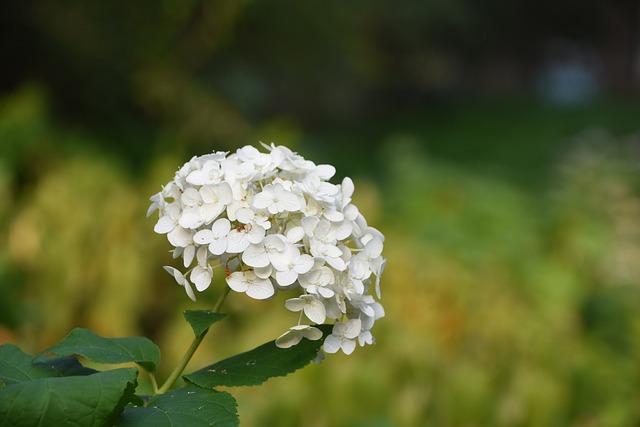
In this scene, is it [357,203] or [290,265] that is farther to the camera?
[357,203]

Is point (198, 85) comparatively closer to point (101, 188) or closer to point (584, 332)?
point (101, 188)

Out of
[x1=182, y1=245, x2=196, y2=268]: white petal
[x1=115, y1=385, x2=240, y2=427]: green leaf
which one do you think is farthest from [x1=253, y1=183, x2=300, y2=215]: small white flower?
[x1=115, y1=385, x2=240, y2=427]: green leaf

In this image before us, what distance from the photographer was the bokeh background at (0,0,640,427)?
2932mm

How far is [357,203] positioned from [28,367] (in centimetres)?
418

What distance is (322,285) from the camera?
0.93 m

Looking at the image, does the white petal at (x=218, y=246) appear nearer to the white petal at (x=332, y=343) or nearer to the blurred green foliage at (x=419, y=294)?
the white petal at (x=332, y=343)

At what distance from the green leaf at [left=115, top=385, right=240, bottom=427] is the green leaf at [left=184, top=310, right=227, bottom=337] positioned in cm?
7

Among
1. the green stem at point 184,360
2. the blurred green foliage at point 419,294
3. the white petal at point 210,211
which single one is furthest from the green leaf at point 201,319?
the blurred green foliage at point 419,294

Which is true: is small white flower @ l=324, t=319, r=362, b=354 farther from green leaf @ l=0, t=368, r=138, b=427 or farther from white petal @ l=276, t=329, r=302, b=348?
green leaf @ l=0, t=368, r=138, b=427

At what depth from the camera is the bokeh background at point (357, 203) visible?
293cm

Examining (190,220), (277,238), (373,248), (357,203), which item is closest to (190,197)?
(190,220)

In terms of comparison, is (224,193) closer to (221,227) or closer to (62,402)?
(221,227)

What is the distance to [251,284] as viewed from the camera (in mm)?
938

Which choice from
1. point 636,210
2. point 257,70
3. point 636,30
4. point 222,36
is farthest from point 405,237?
point 636,30
